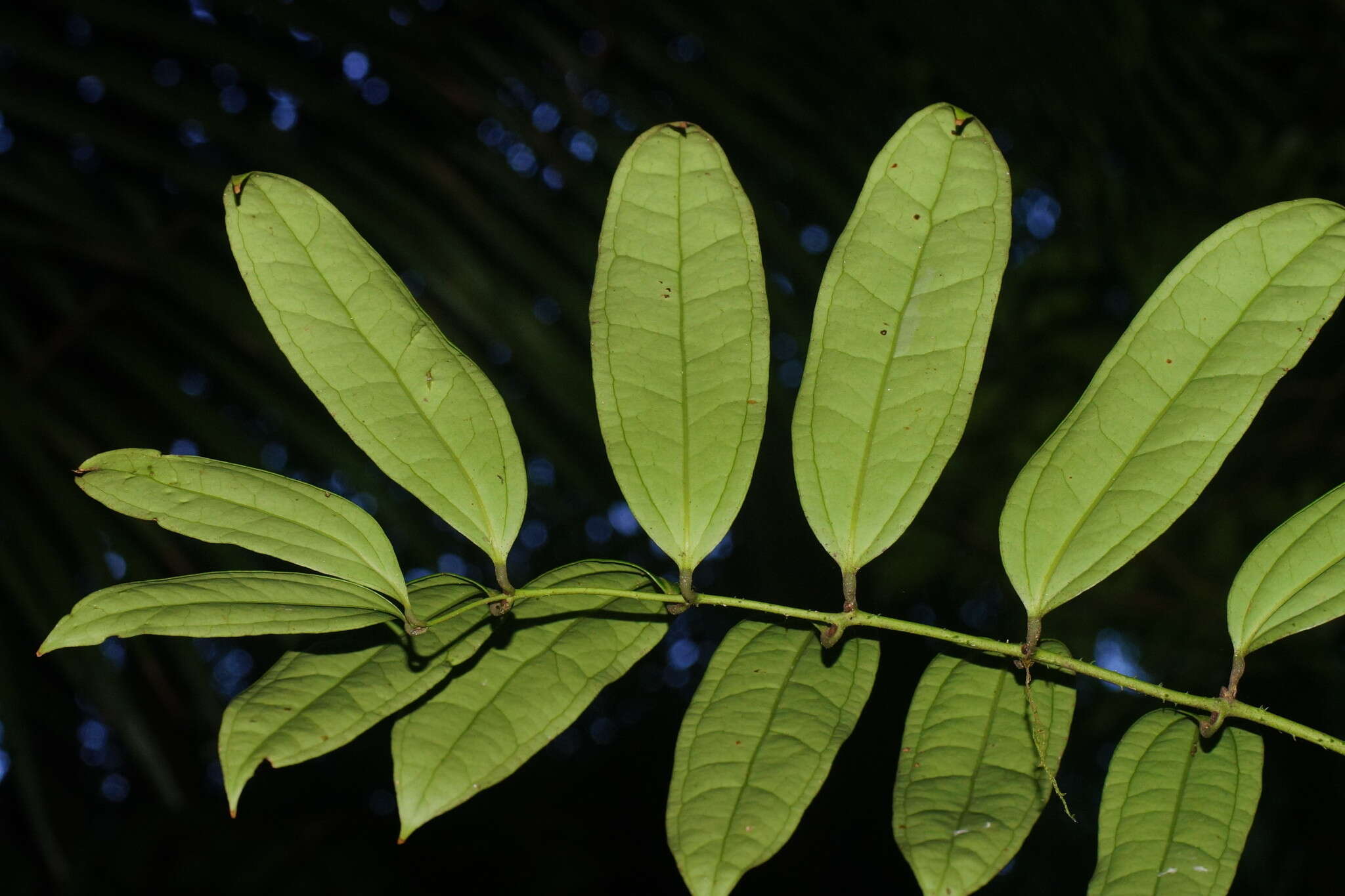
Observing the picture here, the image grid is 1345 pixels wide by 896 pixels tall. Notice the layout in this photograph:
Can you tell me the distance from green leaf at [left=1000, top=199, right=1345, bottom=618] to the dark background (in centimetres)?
82

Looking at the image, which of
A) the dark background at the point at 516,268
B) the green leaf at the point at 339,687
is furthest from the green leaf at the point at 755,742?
the dark background at the point at 516,268

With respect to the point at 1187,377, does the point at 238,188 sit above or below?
above

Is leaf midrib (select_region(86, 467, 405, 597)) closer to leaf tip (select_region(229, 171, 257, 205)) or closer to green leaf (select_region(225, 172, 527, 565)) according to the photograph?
green leaf (select_region(225, 172, 527, 565))

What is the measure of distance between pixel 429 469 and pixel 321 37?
2.75 feet

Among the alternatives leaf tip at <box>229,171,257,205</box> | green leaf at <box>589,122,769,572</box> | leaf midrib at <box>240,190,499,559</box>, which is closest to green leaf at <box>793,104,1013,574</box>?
green leaf at <box>589,122,769,572</box>

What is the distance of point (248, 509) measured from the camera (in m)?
0.51

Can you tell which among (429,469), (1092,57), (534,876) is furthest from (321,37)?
(534,876)

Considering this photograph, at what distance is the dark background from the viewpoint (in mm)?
1133

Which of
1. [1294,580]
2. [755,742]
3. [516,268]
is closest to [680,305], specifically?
[755,742]

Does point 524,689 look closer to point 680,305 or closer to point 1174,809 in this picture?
point 680,305

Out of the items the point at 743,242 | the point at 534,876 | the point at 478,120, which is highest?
the point at 478,120

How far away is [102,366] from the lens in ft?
4.23

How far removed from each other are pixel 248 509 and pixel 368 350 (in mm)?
104

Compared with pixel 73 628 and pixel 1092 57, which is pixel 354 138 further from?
pixel 1092 57
